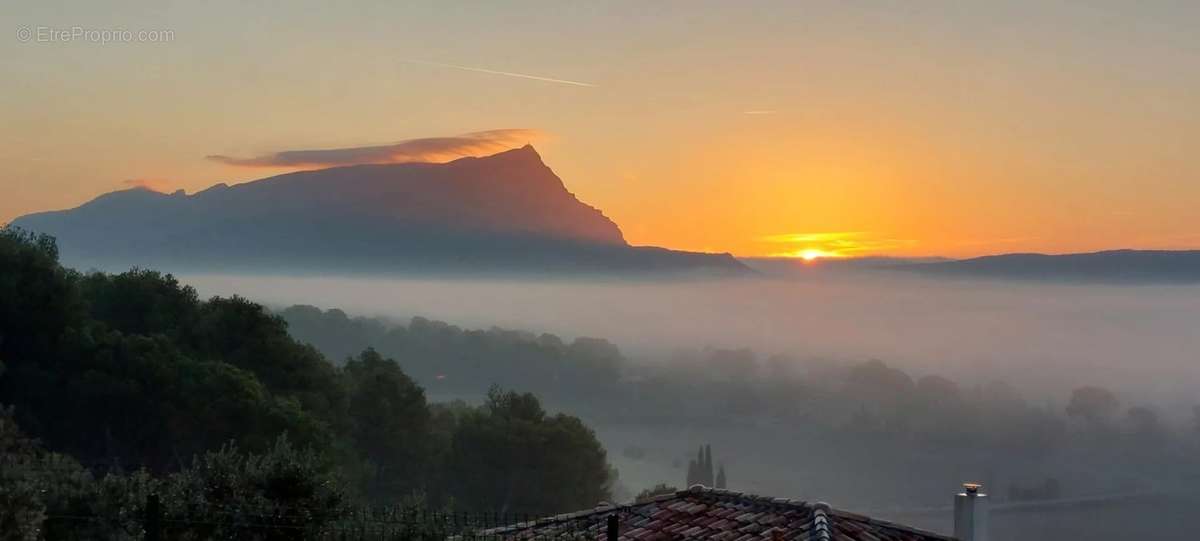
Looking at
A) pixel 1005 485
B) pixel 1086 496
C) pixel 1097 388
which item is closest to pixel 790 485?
pixel 1005 485

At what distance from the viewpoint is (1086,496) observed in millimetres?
143375

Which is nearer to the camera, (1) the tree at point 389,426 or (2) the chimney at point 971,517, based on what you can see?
(2) the chimney at point 971,517

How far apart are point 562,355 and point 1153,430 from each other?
301 ft

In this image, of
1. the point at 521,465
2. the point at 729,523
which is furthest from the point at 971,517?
the point at 521,465

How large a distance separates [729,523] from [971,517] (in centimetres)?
372

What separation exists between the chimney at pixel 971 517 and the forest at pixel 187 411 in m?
8.72

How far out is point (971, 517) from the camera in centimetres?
1625

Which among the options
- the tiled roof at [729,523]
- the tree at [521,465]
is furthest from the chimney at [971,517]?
the tree at [521,465]

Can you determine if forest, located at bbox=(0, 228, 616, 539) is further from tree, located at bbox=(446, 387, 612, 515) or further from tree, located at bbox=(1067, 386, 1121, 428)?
tree, located at bbox=(1067, 386, 1121, 428)

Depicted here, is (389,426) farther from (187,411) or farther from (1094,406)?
(1094,406)

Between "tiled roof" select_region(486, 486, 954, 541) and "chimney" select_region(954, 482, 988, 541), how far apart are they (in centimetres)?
35

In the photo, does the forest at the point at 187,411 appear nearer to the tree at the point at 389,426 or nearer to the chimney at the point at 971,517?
the tree at the point at 389,426

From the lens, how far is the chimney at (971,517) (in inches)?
640

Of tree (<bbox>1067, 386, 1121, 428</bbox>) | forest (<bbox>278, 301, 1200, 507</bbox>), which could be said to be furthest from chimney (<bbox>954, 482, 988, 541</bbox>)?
tree (<bbox>1067, 386, 1121, 428</bbox>)
